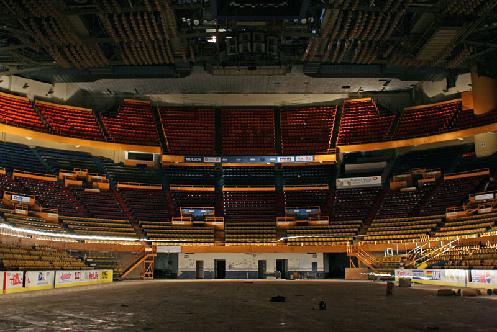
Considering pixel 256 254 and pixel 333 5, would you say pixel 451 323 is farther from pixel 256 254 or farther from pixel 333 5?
pixel 256 254

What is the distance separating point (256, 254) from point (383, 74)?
19.2 metres

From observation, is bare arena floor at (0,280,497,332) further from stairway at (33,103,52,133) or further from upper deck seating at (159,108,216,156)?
upper deck seating at (159,108,216,156)

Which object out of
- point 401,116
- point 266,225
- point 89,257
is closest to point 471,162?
point 401,116

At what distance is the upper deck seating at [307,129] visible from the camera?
44312 millimetres

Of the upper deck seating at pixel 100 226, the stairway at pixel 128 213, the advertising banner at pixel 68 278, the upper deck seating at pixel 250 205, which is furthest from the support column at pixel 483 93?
the upper deck seating at pixel 250 205

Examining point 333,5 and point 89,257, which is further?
point 89,257

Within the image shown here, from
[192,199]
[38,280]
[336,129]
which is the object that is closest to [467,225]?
[336,129]

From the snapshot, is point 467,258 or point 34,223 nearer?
point 467,258

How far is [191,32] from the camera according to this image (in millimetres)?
23516

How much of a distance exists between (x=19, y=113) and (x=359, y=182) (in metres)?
29.4

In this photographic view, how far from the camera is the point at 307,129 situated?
45.5 m

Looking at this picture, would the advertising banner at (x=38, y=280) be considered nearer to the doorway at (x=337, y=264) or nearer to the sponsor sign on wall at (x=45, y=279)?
the sponsor sign on wall at (x=45, y=279)

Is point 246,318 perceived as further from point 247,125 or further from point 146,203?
point 247,125

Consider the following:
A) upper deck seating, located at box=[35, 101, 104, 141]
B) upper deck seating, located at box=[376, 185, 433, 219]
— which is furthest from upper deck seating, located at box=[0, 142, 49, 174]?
upper deck seating, located at box=[376, 185, 433, 219]
